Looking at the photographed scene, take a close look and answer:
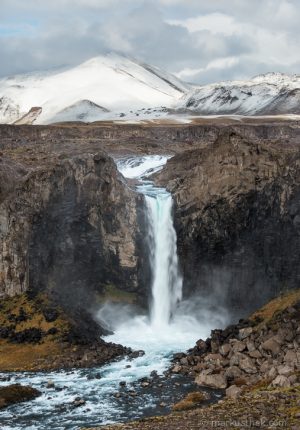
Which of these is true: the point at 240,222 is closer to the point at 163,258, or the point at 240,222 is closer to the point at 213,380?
the point at 163,258

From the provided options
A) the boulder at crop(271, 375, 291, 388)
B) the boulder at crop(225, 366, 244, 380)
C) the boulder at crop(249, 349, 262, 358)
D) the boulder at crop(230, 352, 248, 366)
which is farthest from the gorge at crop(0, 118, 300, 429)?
the boulder at crop(271, 375, 291, 388)

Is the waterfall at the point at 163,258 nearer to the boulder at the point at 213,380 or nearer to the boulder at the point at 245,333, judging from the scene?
the boulder at the point at 245,333

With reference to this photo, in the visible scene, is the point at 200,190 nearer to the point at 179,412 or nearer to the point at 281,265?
the point at 281,265

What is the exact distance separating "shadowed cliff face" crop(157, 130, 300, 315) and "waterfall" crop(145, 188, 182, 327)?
1.37 meters

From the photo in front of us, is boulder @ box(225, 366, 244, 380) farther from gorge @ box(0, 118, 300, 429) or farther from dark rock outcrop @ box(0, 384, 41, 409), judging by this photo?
gorge @ box(0, 118, 300, 429)

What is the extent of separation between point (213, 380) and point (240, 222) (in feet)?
115

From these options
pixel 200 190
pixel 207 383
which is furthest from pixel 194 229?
pixel 207 383

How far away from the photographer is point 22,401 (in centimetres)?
5950

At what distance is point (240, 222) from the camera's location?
93250 mm

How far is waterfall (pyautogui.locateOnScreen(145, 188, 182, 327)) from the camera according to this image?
9325 centimetres

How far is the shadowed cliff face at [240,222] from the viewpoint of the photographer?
295 ft

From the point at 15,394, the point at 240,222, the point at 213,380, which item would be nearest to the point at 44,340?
the point at 15,394

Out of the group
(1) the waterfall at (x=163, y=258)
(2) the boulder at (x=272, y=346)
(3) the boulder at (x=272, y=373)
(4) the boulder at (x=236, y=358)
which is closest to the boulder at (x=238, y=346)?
(4) the boulder at (x=236, y=358)

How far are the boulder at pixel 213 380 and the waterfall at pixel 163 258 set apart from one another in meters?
Answer: 28.3
